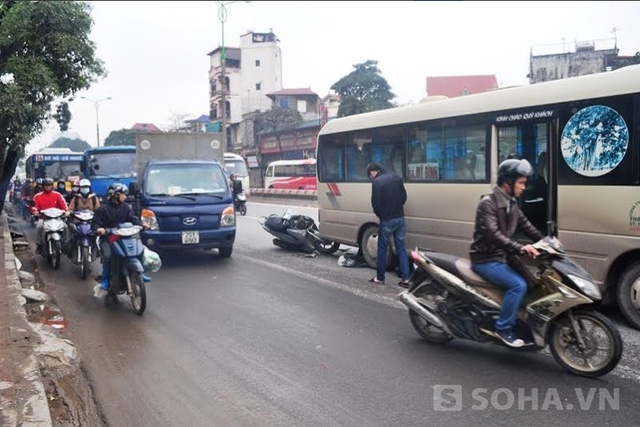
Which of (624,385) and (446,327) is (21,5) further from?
(624,385)

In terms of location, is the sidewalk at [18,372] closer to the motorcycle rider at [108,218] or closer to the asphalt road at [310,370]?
the asphalt road at [310,370]

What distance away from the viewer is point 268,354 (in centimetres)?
531

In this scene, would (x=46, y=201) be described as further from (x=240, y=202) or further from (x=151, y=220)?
(x=240, y=202)

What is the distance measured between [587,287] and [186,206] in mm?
7345

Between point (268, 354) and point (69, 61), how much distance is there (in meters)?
8.11

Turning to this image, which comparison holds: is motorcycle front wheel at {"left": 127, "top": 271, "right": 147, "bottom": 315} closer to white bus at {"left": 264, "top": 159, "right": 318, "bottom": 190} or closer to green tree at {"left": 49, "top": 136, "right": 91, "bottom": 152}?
white bus at {"left": 264, "top": 159, "right": 318, "bottom": 190}

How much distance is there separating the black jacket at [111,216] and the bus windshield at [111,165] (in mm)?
9843

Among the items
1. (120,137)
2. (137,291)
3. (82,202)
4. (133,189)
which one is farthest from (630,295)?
(120,137)

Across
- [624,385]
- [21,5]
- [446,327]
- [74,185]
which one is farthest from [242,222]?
[624,385]

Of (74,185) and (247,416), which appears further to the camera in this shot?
(74,185)

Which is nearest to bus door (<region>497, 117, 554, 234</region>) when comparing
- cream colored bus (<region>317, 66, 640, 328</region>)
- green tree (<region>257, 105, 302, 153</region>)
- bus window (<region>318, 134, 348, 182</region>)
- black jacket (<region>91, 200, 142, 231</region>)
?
cream colored bus (<region>317, 66, 640, 328</region>)

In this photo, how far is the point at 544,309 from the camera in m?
4.55

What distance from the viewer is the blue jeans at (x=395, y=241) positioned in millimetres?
8164

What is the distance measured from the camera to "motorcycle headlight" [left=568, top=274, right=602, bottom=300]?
14.2ft
